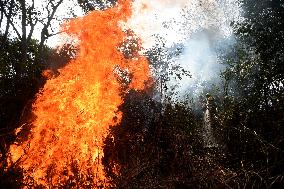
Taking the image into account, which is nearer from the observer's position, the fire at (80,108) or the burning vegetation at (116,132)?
the burning vegetation at (116,132)

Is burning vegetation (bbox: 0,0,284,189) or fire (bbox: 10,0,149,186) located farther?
fire (bbox: 10,0,149,186)

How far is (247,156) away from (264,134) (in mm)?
608

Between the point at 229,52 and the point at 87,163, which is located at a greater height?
the point at 229,52

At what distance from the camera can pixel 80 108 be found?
899 centimetres

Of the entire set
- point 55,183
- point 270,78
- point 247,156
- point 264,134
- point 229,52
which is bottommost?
point 55,183

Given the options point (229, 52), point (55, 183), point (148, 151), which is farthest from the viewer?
point (229, 52)

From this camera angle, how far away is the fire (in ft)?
26.7

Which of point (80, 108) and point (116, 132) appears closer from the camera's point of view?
point (80, 108)

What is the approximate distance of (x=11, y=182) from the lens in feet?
24.0

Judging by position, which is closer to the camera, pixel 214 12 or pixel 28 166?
pixel 28 166

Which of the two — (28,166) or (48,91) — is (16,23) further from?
(28,166)

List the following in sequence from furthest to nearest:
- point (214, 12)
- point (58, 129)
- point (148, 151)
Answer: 1. point (214, 12)
2. point (148, 151)
3. point (58, 129)

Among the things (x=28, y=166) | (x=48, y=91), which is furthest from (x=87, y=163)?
(x=48, y=91)

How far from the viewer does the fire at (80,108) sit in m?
8.14
